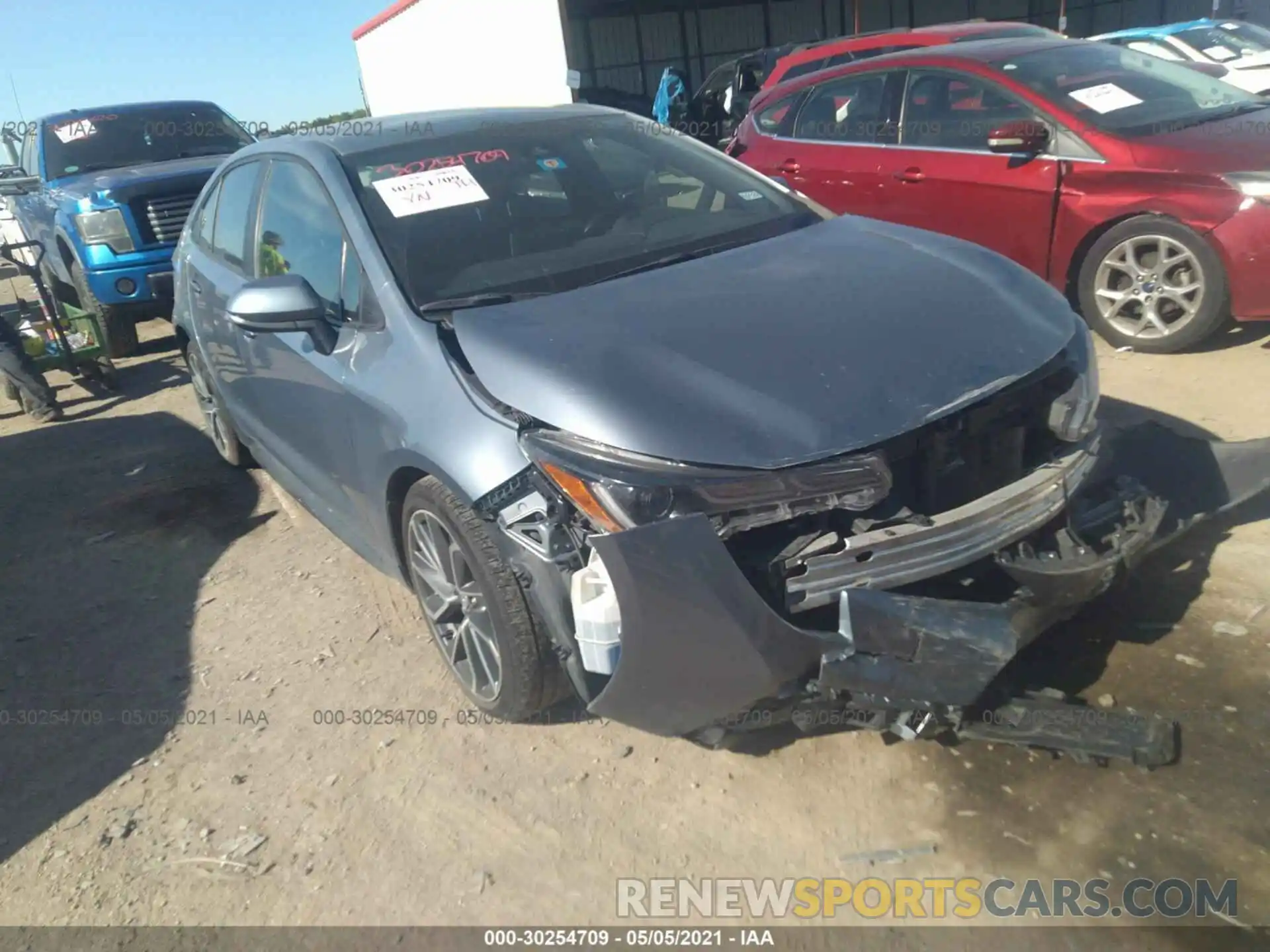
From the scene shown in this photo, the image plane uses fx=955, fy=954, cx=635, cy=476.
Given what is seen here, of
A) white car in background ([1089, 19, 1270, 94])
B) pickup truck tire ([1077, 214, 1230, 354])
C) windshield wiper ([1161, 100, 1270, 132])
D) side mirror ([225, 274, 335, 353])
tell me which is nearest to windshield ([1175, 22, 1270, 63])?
white car in background ([1089, 19, 1270, 94])

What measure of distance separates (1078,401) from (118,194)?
726 centimetres

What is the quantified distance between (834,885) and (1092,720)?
78cm

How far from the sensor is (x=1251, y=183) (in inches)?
179

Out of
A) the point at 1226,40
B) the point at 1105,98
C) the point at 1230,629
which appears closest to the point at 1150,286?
the point at 1105,98

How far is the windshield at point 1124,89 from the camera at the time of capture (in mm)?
5191

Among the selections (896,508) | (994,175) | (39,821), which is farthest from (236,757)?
(994,175)

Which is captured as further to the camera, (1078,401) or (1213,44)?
(1213,44)

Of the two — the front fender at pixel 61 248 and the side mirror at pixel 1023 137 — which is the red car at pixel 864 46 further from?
the front fender at pixel 61 248

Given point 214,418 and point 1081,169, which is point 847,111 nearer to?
point 1081,169

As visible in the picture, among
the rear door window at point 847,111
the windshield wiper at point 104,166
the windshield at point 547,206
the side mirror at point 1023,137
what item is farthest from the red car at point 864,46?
the windshield at point 547,206

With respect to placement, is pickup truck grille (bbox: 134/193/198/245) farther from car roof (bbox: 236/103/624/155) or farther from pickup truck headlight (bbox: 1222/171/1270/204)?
pickup truck headlight (bbox: 1222/171/1270/204)

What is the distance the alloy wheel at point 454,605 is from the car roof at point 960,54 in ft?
15.2

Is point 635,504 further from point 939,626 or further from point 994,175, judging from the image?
point 994,175

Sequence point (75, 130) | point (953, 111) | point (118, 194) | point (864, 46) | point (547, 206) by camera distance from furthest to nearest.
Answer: point (864, 46), point (75, 130), point (118, 194), point (953, 111), point (547, 206)
